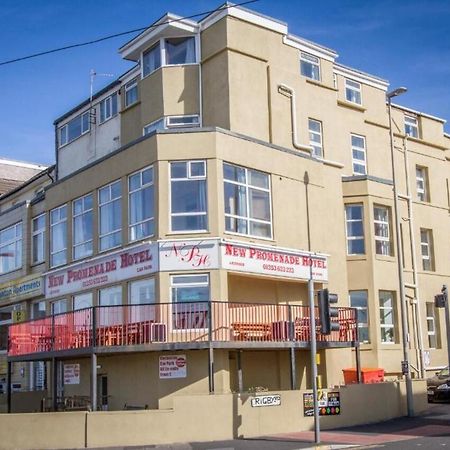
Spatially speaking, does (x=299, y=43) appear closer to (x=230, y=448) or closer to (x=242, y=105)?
(x=242, y=105)

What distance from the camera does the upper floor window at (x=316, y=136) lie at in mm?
27266

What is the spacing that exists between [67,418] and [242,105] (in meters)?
12.1

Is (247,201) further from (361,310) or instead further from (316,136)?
(361,310)

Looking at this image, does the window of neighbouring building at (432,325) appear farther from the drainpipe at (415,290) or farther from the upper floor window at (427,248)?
the upper floor window at (427,248)

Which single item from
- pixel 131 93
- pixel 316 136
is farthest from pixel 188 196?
pixel 131 93

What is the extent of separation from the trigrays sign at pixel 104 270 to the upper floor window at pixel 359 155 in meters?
11.3

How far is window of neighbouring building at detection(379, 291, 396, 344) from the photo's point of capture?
27.1 metres

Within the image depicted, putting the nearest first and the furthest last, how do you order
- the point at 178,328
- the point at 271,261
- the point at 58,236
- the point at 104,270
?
the point at 178,328 < the point at 271,261 < the point at 104,270 < the point at 58,236

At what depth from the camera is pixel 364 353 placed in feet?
86.0

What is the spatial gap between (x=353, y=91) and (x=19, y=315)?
55.1 feet

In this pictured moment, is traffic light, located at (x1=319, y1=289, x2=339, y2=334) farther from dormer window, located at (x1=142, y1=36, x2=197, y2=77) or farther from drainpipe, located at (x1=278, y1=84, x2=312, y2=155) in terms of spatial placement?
dormer window, located at (x1=142, y1=36, x2=197, y2=77)

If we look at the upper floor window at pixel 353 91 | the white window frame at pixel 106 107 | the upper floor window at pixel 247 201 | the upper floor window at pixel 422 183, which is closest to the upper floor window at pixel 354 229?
the upper floor window at pixel 353 91

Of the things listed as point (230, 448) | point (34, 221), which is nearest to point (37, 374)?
point (34, 221)

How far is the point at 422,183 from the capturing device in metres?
32.6
